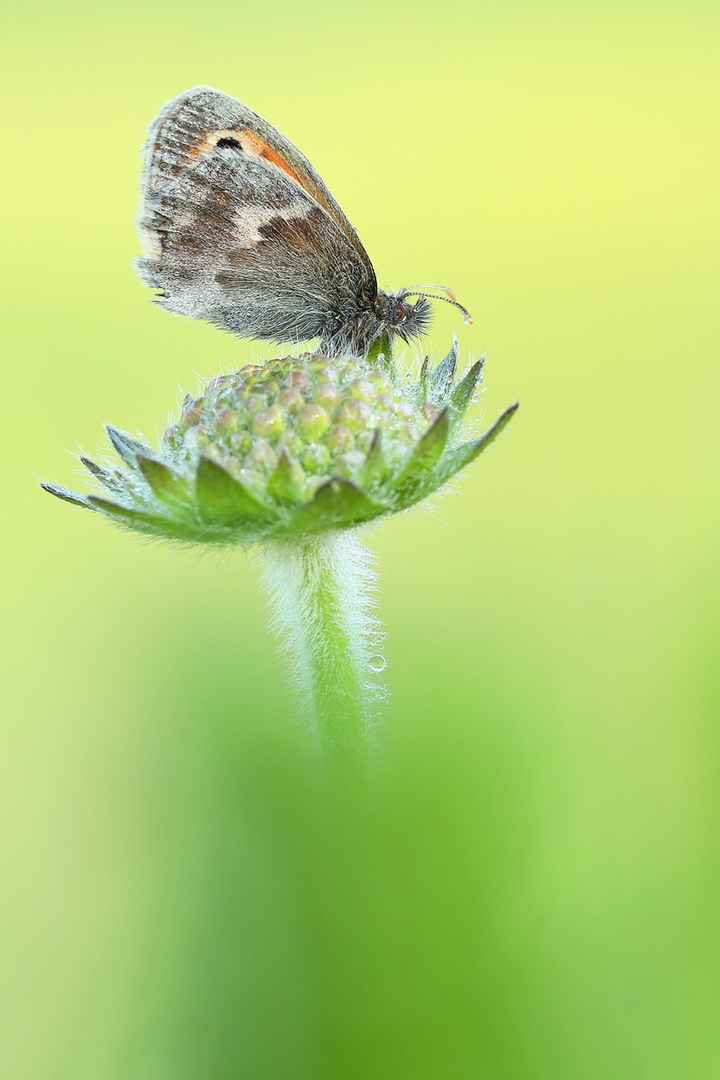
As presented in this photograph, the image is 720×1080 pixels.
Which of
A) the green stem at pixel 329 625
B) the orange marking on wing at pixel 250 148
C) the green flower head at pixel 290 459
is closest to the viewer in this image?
the green flower head at pixel 290 459

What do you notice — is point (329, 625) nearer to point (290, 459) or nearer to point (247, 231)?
point (290, 459)

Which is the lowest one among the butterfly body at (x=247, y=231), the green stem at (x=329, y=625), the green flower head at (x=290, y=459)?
the green stem at (x=329, y=625)

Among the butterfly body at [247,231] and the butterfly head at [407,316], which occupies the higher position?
the butterfly body at [247,231]

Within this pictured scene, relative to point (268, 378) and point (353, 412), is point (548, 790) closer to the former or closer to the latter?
point (353, 412)

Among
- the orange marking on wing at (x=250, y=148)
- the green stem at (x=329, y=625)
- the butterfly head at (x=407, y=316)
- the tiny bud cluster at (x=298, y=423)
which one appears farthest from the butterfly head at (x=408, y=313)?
the green stem at (x=329, y=625)

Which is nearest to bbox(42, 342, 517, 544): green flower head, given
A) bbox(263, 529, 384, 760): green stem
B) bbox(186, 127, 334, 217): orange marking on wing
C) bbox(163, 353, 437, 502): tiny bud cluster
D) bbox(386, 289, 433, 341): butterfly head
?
bbox(163, 353, 437, 502): tiny bud cluster

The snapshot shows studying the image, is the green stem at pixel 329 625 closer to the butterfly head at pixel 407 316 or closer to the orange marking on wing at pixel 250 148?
the butterfly head at pixel 407 316
